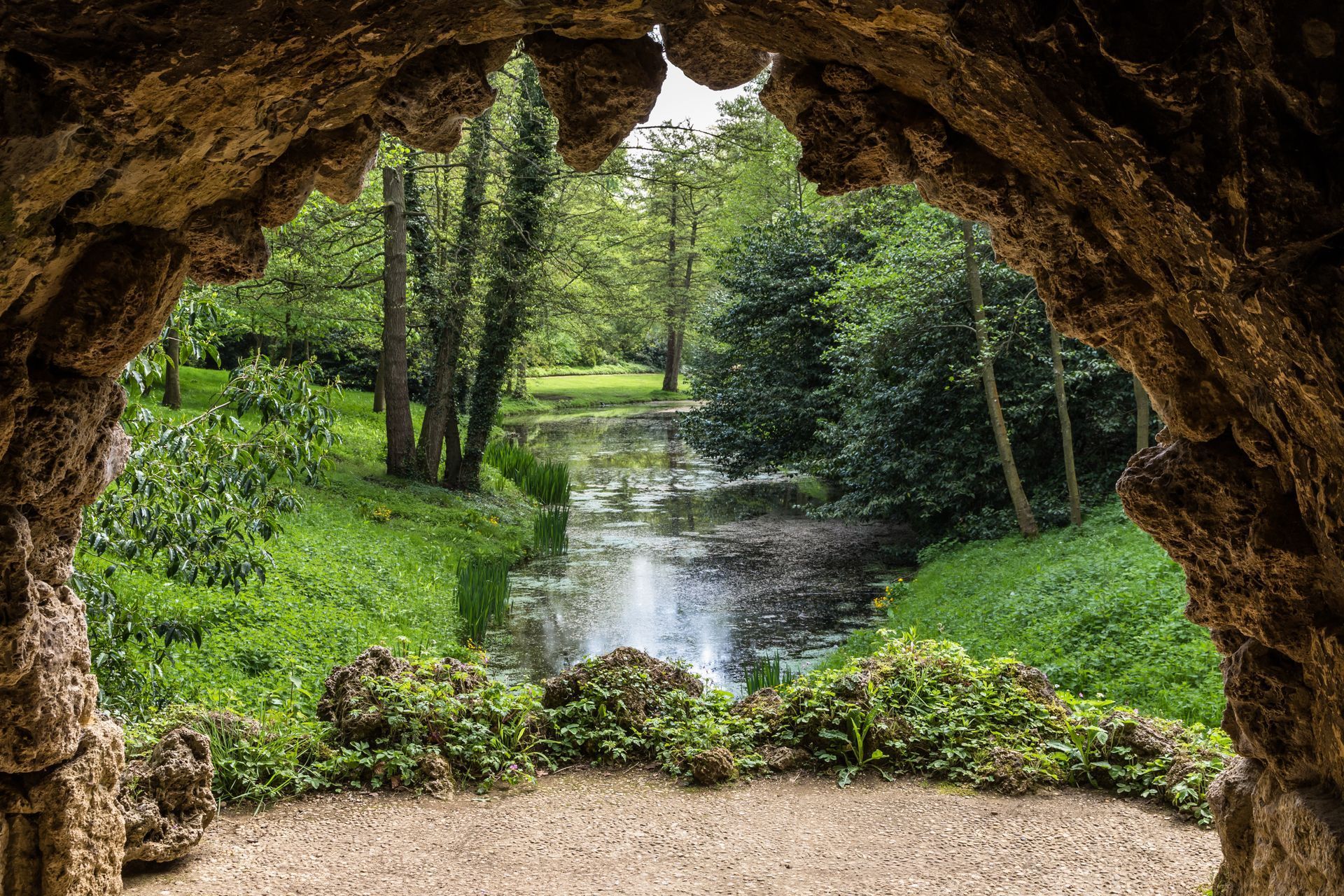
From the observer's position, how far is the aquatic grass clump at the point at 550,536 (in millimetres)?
15086

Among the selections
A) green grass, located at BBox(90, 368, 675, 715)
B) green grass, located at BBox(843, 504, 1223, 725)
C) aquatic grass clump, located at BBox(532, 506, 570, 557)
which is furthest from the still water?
green grass, located at BBox(843, 504, 1223, 725)

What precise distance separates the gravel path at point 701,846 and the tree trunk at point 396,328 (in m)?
11.0

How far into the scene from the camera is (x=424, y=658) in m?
8.09

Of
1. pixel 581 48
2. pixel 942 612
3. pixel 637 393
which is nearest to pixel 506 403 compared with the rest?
pixel 637 393

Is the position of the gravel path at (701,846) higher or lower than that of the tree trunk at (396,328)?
lower

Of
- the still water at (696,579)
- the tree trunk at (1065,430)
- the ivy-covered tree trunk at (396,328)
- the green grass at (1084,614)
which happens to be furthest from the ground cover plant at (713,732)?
the ivy-covered tree trunk at (396,328)

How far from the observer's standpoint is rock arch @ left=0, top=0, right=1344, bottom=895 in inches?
89.4

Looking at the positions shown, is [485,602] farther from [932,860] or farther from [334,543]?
[932,860]

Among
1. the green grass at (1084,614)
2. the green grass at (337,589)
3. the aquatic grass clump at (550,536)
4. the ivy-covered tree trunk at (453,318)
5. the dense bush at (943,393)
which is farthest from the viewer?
the ivy-covered tree trunk at (453,318)

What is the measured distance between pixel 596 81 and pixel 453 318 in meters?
13.9

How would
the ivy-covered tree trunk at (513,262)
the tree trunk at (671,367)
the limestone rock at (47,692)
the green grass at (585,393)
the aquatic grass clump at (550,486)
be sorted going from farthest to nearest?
the tree trunk at (671,367) → the green grass at (585,393) → the aquatic grass clump at (550,486) → the ivy-covered tree trunk at (513,262) → the limestone rock at (47,692)

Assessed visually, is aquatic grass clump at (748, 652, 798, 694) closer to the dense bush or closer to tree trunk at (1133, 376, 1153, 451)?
the dense bush

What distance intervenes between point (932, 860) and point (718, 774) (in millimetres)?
1642

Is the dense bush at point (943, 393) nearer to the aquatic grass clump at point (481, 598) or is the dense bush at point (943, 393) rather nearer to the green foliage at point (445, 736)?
the aquatic grass clump at point (481, 598)
